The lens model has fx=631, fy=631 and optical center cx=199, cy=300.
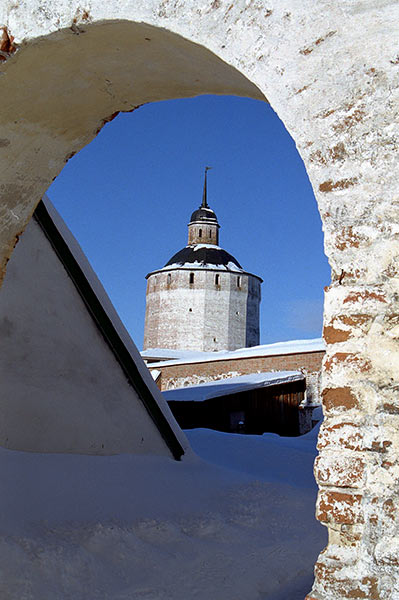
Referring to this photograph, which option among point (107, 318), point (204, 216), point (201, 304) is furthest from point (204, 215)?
point (107, 318)

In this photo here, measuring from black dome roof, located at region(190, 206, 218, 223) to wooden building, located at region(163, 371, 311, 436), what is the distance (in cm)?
2876

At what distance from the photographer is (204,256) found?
1596 inches

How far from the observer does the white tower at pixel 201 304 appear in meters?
38.8

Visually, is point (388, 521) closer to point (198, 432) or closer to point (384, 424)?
point (384, 424)

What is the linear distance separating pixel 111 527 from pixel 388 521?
2911mm

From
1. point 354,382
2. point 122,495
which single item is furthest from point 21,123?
point 122,495

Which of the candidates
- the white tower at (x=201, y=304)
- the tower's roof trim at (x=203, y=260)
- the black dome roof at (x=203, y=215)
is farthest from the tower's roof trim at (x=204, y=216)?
the white tower at (x=201, y=304)

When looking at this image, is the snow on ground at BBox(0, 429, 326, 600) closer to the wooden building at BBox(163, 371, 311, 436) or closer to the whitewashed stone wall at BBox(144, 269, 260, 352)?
the wooden building at BBox(163, 371, 311, 436)

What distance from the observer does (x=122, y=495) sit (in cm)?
469

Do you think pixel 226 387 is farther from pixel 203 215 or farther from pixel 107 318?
pixel 203 215

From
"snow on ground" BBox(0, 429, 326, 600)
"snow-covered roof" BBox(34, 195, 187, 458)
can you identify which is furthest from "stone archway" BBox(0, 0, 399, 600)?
"snow-covered roof" BBox(34, 195, 187, 458)

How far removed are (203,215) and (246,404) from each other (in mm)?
31175

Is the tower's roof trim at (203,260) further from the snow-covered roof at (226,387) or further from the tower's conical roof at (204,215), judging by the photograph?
the snow-covered roof at (226,387)

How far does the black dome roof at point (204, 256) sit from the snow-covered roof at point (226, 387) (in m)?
24.8
